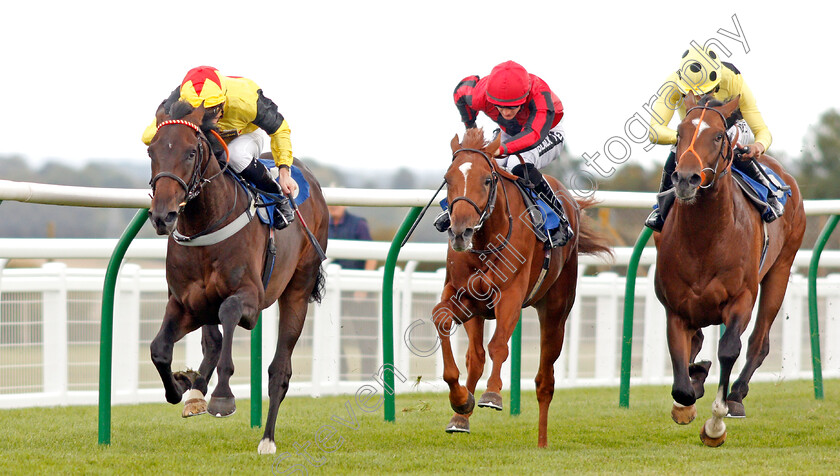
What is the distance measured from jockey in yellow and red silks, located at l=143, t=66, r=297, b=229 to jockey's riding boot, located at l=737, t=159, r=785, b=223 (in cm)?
267

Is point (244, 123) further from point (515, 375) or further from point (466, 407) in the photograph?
point (515, 375)

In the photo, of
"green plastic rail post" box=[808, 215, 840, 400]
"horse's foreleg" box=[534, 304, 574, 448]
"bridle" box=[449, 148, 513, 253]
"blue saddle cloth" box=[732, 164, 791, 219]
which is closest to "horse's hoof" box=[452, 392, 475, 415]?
"horse's foreleg" box=[534, 304, 574, 448]

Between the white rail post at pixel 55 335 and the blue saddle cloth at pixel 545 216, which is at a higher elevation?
the blue saddle cloth at pixel 545 216

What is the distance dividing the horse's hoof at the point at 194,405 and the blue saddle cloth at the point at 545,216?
1627 mm

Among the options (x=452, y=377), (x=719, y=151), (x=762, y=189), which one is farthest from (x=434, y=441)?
(x=762, y=189)

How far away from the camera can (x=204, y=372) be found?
5.04 meters

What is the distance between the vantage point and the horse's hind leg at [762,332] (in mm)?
5910

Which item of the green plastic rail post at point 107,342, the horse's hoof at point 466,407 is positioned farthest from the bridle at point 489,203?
the green plastic rail post at point 107,342

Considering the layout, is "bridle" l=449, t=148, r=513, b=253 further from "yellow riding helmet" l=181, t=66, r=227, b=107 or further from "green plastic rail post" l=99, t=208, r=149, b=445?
"green plastic rail post" l=99, t=208, r=149, b=445

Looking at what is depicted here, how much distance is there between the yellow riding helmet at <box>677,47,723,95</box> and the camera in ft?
19.1

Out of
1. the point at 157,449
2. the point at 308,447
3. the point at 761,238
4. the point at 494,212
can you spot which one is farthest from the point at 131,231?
the point at 761,238

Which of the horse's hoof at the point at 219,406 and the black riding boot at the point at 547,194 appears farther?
the black riding boot at the point at 547,194

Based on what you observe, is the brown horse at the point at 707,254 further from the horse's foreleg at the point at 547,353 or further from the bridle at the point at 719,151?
the horse's foreleg at the point at 547,353

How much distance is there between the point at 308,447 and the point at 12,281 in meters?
2.83
